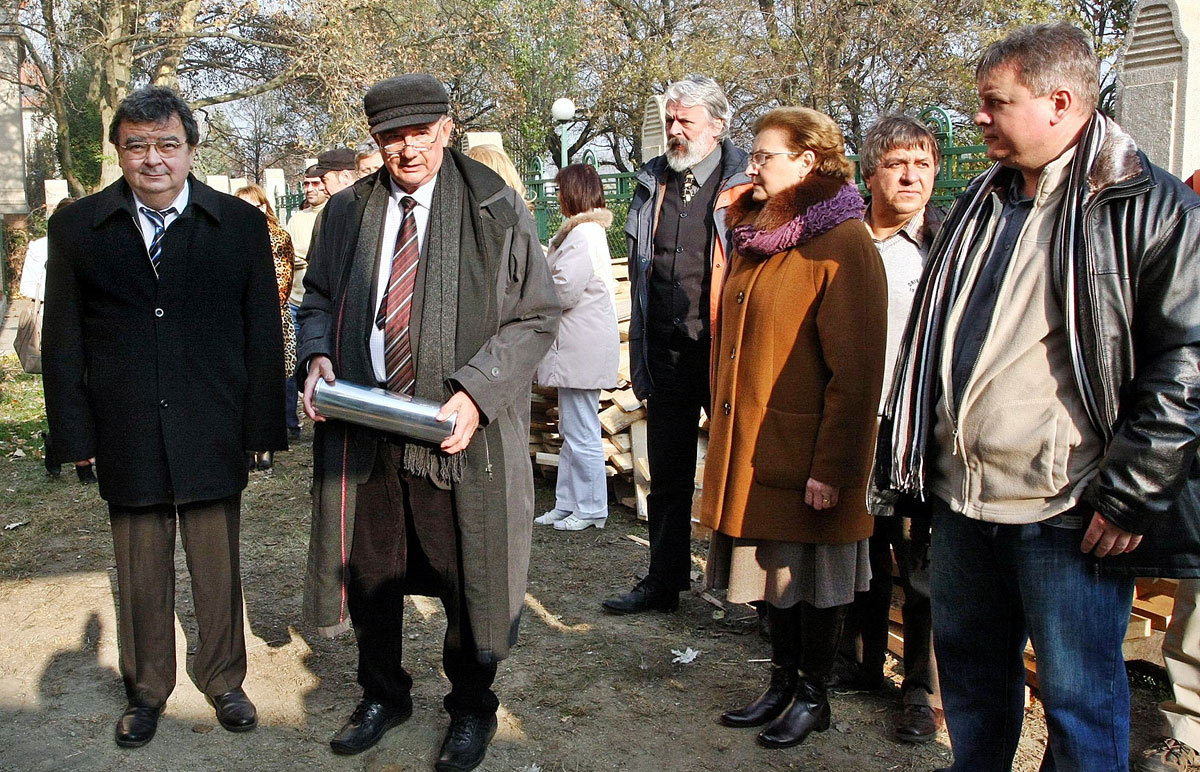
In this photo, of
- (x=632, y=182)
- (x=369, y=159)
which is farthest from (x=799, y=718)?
(x=632, y=182)

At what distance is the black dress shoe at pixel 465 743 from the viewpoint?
3.27m

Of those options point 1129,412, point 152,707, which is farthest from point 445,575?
point 1129,412

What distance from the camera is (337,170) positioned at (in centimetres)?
734

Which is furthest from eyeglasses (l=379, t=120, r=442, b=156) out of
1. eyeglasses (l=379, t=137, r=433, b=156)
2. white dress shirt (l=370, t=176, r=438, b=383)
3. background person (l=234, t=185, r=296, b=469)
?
background person (l=234, t=185, r=296, b=469)

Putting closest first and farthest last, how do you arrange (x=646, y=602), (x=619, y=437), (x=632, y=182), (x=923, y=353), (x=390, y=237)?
(x=923, y=353) → (x=390, y=237) → (x=646, y=602) → (x=619, y=437) → (x=632, y=182)

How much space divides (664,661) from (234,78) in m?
20.7

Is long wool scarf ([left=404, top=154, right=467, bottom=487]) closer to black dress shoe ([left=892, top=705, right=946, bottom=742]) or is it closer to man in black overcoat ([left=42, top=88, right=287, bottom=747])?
man in black overcoat ([left=42, top=88, right=287, bottom=747])

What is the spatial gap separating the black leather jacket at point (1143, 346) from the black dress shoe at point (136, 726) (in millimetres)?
2991

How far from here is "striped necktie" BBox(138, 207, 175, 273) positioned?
3.37 metres

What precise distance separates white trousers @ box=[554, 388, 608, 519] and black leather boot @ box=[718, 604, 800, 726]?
2.36 meters

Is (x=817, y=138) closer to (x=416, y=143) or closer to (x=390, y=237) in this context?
(x=416, y=143)

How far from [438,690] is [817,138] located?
7.71ft

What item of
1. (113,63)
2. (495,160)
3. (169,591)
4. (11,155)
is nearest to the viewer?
(169,591)

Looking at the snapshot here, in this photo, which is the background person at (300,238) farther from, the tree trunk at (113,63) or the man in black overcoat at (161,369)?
the tree trunk at (113,63)
